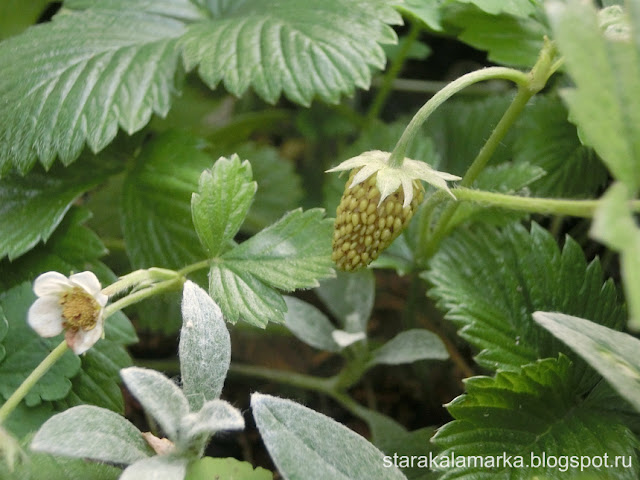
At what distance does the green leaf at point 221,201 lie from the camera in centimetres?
76

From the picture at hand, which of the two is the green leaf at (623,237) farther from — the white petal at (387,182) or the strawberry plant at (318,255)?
the white petal at (387,182)

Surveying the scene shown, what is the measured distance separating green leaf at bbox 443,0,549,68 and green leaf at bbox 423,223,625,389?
0.28m

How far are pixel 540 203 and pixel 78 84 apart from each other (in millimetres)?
647

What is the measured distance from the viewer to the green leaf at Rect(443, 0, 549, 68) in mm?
935

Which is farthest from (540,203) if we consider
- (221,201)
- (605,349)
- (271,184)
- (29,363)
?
(271,184)

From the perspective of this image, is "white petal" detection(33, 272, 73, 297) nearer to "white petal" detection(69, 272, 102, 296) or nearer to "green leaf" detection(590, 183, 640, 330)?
"white petal" detection(69, 272, 102, 296)

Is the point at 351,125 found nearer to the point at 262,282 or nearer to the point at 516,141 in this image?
the point at 516,141

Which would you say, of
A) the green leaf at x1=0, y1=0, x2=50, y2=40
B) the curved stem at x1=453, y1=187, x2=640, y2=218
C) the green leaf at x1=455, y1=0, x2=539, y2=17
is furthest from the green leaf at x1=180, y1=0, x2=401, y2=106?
the green leaf at x1=0, y1=0, x2=50, y2=40

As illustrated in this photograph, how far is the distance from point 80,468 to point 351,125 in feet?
3.10

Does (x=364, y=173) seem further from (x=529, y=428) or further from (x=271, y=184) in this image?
(x=271, y=184)

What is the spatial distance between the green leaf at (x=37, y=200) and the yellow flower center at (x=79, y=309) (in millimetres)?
234

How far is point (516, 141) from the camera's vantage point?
3.36 feet

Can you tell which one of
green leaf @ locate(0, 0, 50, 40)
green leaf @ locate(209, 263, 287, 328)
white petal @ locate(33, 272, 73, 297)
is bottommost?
green leaf @ locate(209, 263, 287, 328)

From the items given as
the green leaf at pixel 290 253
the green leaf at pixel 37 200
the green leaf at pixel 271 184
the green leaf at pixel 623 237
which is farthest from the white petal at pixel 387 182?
the green leaf at pixel 271 184
